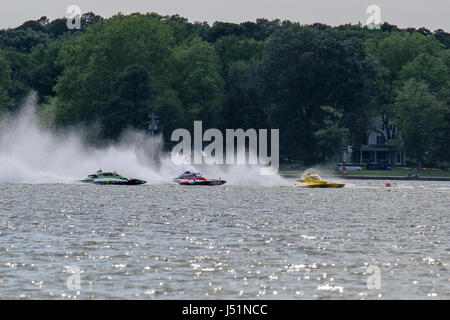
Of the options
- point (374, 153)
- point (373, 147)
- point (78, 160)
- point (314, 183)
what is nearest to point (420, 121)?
point (373, 147)

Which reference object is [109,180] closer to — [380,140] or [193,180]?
[193,180]

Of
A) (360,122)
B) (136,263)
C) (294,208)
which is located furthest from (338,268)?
(360,122)

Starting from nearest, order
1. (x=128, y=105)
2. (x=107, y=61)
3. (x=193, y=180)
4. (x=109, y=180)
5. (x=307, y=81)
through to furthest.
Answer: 1. (x=109, y=180)
2. (x=193, y=180)
3. (x=128, y=105)
4. (x=307, y=81)
5. (x=107, y=61)

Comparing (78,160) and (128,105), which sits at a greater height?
(128,105)

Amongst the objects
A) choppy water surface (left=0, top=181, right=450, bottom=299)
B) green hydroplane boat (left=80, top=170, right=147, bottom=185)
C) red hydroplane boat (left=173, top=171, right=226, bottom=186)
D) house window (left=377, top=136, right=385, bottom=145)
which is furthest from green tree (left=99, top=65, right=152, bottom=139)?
choppy water surface (left=0, top=181, right=450, bottom=299)

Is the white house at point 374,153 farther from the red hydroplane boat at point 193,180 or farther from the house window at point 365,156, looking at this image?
the red hydroplane boat at point 193,180

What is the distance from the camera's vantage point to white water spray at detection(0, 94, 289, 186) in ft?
373

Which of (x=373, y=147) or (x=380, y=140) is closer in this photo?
(x=373, y=147)

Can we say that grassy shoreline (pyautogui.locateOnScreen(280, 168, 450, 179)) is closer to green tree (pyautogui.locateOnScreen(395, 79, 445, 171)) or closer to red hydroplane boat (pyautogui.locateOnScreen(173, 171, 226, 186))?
green tree (pyautogui.locateOnScreen(395, 79, 445, 171))

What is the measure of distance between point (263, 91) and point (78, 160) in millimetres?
41396

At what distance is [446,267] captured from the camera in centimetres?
3434

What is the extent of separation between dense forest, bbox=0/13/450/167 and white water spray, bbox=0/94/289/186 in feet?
12.2

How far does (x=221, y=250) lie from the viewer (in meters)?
39.4

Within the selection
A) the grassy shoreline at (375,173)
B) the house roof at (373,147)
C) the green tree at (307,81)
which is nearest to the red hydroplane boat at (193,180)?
the grassy shoreline at (375,173)
